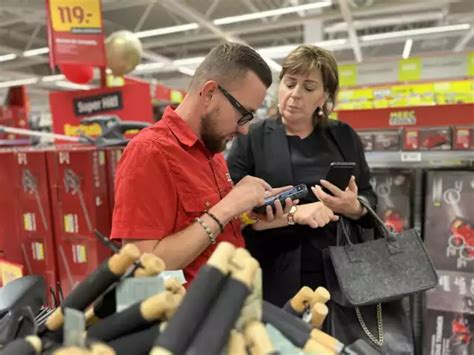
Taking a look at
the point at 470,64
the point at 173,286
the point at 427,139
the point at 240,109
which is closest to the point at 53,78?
the point at 470,64

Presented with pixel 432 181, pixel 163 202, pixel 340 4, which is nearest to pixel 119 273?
pixel 163 202

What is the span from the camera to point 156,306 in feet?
2.02

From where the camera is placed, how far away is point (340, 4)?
7305 millimetres

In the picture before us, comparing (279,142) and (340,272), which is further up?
(279,142)

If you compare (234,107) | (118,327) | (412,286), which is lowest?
(412,286)

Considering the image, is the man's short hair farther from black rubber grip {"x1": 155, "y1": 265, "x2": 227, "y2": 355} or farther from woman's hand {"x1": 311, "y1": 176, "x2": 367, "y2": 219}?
black rubber grip {"x1": 155, "y1": 265, "x2": 227, "y2": 355}

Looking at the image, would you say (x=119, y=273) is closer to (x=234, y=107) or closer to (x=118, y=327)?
(x=118, y=327)

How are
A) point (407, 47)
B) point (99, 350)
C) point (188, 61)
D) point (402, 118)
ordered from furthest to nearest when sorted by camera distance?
point (407, 47) → point (188, 61) → point (402, 118) → point (99, 350)

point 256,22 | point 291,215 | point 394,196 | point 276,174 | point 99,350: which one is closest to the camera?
point 99,350

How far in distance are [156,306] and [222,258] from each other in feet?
0.40

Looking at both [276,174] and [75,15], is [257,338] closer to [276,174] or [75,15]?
[276,174]

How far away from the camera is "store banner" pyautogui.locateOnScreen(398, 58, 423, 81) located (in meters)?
7.29

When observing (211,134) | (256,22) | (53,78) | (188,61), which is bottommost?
(211,134)

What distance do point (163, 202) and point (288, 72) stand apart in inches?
30.7
